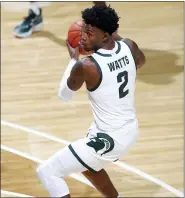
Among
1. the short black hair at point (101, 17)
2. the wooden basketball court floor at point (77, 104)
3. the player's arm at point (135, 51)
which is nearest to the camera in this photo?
the short black hair at point (101, 17)

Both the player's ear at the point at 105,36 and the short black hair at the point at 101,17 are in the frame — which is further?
the player's ear at the point at 105,36

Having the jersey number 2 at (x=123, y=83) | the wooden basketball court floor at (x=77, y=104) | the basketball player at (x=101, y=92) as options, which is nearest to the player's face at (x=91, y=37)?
the basketball player at (x=101, y=92)

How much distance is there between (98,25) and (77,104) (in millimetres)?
2856

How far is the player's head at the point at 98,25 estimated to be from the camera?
319 centimetres

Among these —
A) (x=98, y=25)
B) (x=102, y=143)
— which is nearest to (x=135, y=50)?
(x=98, y=25)

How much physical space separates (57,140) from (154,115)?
1.10m

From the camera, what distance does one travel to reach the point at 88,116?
581 cm

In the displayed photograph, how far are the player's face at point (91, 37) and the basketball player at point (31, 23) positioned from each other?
169 inches

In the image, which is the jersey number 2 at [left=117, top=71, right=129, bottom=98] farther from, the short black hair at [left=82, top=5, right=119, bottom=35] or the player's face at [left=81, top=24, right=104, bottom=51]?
the short black hair at [left=82, top=5, right=119, bottom=35]

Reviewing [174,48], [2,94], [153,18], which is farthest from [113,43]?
[153,18]

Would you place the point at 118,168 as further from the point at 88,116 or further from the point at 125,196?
the point at 88,116

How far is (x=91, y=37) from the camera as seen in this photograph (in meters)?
3.29

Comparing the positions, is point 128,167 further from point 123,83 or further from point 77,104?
point 123,83

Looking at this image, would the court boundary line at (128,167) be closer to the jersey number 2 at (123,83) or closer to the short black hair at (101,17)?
the jersey number 2 at (123,83)
